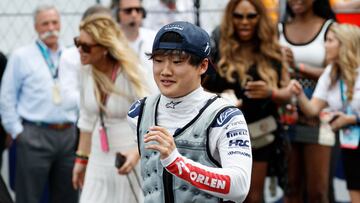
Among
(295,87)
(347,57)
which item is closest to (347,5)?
(347,57)

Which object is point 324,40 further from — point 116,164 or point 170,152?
point 170,152

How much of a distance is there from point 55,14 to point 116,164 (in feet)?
9.25

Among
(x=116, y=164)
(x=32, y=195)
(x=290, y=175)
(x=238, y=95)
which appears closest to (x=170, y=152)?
(x=116, y=164)

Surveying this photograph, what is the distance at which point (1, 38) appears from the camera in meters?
9.59

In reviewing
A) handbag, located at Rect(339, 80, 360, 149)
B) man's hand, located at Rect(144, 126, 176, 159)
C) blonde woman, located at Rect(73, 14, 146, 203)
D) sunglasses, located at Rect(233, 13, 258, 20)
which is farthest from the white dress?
man's hand, located at Rect(144, 126, 176, 159)

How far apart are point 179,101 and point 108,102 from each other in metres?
2.20

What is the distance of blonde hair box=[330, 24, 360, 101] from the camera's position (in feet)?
25.3

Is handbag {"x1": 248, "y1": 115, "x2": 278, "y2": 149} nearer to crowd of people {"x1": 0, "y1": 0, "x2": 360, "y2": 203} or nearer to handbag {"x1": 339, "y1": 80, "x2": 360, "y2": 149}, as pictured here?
crowd of people {"x1": 0, "y1": 0, "x2": 360, "y2": 203}

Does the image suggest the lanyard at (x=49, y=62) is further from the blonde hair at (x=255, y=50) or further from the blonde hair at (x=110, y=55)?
the blonde hair at (x=110, y=55)

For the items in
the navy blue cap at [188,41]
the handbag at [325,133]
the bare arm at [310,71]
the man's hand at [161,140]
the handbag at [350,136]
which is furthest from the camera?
the bare arm at [310,71]

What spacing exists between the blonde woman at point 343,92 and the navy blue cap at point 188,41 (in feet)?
9.92

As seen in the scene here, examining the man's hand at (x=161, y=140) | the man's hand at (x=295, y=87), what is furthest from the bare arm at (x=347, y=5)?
the man's hand at (x=161, y=140)

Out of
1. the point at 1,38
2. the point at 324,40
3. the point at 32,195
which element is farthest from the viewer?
the point at 1,38

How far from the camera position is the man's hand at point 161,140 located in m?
4.31
